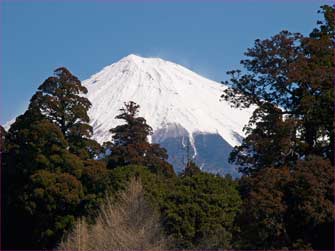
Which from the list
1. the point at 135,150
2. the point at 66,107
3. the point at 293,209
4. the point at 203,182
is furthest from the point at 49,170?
the point at 293,209

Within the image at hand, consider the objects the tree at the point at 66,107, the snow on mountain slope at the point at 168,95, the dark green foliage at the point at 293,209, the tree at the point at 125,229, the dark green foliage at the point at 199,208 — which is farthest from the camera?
the snow on mountain slope at the point at 168,95

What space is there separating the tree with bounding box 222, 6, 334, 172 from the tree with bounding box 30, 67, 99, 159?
1201 centimetres

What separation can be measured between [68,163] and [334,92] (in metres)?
14.3

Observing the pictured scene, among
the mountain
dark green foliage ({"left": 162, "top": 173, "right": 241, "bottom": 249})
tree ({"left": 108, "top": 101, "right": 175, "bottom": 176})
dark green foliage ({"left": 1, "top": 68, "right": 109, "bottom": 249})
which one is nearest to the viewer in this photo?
dark green foliage ({"left": 162, "top": 173, "right": 241, "bottom": 249})

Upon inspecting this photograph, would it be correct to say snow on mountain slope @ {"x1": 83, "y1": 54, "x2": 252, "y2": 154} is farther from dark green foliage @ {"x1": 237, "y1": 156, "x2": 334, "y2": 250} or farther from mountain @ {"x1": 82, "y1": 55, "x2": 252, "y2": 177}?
dark green foliage @ {"x1": 237, "y1": 156, "x2": 334, "y2": 250}

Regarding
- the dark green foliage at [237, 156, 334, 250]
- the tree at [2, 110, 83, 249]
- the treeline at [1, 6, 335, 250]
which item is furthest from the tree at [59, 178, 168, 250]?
the tree at [2, 110, 83, 249]

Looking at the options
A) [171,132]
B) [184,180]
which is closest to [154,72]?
[171,132]

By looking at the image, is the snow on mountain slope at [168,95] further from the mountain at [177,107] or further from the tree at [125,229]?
the tree at [125,229]

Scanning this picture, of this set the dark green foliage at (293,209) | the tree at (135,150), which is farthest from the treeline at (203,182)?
the tree at (135,150)

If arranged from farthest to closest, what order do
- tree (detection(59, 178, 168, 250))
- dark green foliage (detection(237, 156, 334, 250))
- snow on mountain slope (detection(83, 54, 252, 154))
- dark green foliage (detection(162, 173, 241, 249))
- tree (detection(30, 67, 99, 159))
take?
snow on mountain slope (detection(83, 54, 252, 154)), tree (detection(30, 67, 99, 159)), dark green foliage (detection(162, 173, 241, 249)), tree (detection(59, 178, 168, 250)), dark green foliage (detection(237, 156, 334, 250))

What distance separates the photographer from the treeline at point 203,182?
868 inches

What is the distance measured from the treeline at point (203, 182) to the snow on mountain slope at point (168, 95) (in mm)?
88643

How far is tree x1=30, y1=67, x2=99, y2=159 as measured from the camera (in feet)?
116

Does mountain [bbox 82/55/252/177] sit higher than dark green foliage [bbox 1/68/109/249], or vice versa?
mountain [bbox 82/55/252/177]
